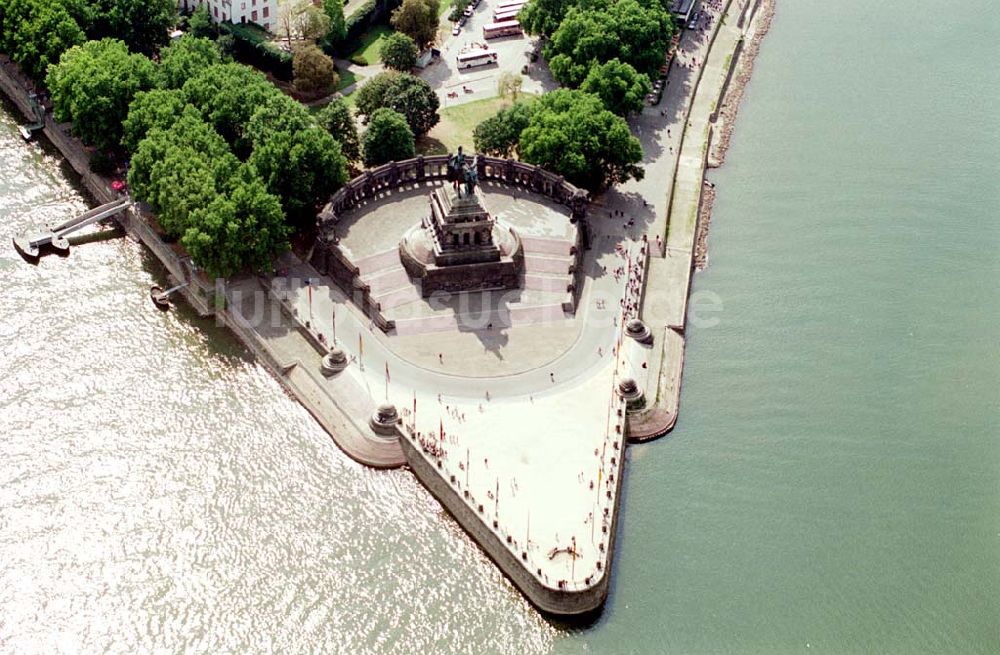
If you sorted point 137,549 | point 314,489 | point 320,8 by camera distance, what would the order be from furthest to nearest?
point 320,8
point 314,489
point 137,549

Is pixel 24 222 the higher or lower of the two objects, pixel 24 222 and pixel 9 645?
the higher

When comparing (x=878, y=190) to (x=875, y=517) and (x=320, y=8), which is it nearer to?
(x=875, y=517)

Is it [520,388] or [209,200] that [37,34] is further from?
[520,388]

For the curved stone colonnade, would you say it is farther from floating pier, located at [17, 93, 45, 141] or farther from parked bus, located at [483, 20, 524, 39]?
floating pier, located at [17, 93, 45, 141]

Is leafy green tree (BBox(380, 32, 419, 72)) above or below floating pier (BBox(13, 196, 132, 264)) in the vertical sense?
above

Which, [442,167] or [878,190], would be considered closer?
[442,167]

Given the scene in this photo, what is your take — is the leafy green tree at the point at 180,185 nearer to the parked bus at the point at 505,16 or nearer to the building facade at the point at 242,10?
the building facade at the point at 242,10

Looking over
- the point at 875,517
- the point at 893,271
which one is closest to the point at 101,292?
the point at 875,517

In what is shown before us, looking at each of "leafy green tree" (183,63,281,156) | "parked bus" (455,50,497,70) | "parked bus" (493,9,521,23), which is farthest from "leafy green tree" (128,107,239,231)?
"parked bus" (493,9,521,23)

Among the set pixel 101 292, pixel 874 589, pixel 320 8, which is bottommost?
pixel 874 589
